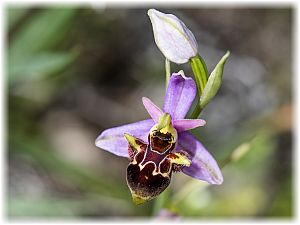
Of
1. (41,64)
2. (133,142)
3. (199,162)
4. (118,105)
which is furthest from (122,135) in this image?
(118,105)

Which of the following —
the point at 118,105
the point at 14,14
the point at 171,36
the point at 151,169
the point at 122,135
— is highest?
the point at 14,14

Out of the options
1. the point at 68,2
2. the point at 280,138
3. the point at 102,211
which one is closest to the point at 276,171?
the point at 280,138

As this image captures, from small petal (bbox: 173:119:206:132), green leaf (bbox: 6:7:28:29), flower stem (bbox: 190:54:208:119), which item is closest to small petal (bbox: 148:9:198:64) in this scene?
flower stem (bbox: 190:54:208:119)

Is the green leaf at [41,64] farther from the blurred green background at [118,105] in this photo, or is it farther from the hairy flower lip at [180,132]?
the hairy flower lip at [180,132]

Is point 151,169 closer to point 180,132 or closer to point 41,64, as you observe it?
point 180,132

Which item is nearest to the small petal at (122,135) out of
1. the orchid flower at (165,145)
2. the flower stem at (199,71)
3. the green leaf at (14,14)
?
the orchid flower at (165,145)

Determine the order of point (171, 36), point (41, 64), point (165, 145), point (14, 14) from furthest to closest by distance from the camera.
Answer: point (14, 14) < point (41, 64) < point (165, 145) < point (171, 36)

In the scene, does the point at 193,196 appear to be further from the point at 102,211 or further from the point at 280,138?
the point at 280,138
